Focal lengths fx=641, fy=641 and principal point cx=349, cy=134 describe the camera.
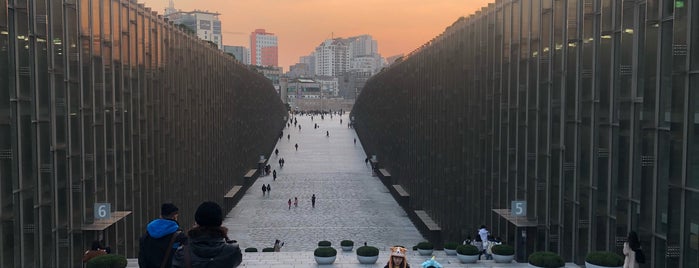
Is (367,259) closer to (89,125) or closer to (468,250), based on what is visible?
(468,250)

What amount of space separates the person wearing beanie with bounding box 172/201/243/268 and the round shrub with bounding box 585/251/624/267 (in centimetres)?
1185

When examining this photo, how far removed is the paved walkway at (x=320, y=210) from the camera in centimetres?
3625

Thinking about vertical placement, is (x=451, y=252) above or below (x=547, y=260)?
below

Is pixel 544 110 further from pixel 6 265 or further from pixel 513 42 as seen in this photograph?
pixel 6 265

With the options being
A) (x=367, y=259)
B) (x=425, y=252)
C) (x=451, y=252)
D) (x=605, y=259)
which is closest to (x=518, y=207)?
(x=451, y=252)

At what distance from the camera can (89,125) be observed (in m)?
20.3

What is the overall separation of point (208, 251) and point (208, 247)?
0.16ft

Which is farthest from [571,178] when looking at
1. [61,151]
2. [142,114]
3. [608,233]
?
[142,114]

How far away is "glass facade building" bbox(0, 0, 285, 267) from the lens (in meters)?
15.1

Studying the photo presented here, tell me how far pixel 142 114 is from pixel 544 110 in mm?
15655

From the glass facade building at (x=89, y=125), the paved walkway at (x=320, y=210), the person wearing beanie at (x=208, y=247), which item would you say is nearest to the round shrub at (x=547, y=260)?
the person wearing beanie at (x=208, y=247)

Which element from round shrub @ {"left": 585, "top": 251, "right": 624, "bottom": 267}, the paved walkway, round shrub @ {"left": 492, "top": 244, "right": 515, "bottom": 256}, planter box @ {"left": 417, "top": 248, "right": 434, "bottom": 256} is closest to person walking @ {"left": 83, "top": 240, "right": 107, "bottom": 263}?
planter box @ {"left": 417, "top": 248, "right": 434, "bottom": 256}

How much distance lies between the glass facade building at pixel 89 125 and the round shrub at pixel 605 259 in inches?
532

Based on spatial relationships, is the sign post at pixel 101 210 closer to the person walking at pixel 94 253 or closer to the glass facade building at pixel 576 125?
the person walking at pixel 94 253
